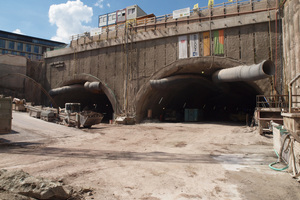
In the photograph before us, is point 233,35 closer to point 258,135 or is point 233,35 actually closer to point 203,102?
point 258,135

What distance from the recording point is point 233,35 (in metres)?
19.0

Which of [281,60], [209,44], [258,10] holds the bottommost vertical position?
[281,60]

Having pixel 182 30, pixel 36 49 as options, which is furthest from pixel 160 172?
pixel 36 49

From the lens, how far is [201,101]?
112ft

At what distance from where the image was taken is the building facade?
67.7 meters

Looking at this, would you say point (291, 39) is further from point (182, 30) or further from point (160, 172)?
point (160, 172)

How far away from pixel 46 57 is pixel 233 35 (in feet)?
90.9

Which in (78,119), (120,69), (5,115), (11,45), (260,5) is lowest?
(78,119)

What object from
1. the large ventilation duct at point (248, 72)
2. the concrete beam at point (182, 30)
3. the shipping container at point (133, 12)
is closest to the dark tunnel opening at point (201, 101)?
the large ventilation duct at point (248, 72)

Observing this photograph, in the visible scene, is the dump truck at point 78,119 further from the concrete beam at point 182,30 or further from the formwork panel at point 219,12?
the formwork panel at point 219,12

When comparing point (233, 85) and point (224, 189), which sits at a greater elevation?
point (233, 85)

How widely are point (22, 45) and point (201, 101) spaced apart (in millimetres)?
69618

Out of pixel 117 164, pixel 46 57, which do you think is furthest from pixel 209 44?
pixel 46 57

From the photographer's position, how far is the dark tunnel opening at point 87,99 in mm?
30875
